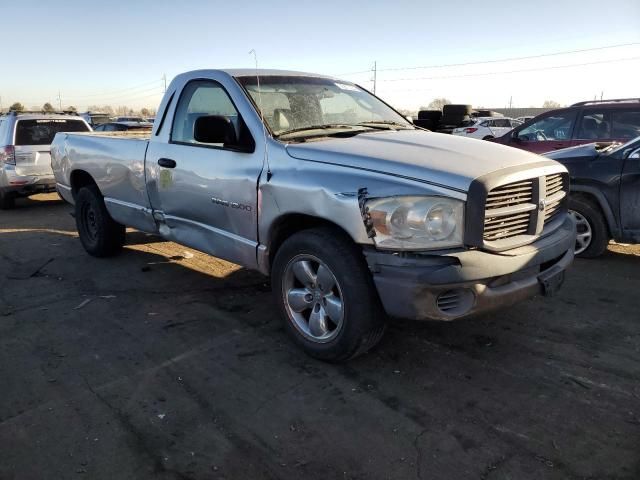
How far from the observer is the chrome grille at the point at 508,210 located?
2999mm

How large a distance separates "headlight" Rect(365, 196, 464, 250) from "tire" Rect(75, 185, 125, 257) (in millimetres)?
4129

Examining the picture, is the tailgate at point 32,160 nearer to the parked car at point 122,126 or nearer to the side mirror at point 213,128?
the parked car at point 122,126

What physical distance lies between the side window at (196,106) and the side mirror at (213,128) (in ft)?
1.33

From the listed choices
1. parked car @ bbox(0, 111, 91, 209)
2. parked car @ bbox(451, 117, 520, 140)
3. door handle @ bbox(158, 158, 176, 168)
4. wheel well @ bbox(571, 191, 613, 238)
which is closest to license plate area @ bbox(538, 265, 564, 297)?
wheel well @ bbox(571, 191, 613, 238)

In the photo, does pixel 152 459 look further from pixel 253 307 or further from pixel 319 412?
pixel 253 307

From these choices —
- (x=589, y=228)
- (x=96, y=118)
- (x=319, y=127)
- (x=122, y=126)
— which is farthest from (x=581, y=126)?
(x=96, y=118)

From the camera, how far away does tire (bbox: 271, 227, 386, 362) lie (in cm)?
316

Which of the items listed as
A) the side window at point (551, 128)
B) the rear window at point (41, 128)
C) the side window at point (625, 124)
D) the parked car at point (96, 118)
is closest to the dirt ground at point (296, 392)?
the side window at point (625, 124)

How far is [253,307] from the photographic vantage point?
179 inches

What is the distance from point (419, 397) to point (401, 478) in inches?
28.9

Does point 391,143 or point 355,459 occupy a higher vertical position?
point 391,143

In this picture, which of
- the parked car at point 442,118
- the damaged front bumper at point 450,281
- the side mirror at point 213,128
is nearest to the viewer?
the damaged front bumper at point 450,281

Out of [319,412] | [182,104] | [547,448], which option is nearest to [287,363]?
[319,412]

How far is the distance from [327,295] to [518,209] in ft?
4.36
